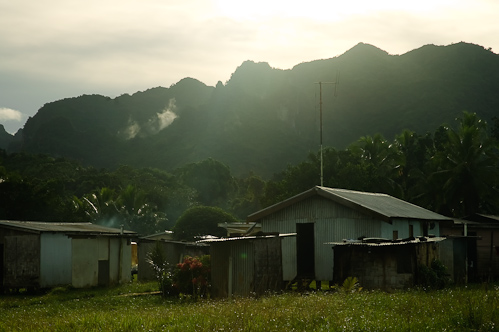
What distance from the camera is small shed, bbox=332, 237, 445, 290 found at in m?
23.4

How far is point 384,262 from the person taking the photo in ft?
77.4

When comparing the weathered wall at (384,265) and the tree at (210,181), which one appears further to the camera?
the tree at (210,181)

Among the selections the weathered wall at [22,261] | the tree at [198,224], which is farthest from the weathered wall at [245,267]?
the tree at [198,224]

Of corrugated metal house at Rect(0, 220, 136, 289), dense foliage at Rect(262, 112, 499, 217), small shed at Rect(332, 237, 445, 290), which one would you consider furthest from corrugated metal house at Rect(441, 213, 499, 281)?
corrugated metal house at Rect(0, 220, 136, 289)

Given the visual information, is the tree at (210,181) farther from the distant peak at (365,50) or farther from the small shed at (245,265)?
the distant peak at (365,50)

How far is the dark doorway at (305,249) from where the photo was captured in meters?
29.9

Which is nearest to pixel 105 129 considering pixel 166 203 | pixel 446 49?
pixel 446 49

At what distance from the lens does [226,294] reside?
2444cm

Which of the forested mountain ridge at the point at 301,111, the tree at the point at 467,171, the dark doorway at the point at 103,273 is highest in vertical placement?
the forested mountain ridge at the point at 301,111

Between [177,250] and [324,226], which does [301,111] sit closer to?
[177,250]

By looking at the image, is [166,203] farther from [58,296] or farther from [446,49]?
[446,49]

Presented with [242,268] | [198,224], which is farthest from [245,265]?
[198,224]

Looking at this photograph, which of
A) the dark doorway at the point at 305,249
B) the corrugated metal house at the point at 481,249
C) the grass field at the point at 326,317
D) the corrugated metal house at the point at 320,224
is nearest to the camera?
the grass field at the point at 326,317

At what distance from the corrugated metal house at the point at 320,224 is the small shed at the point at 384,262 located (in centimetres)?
326
